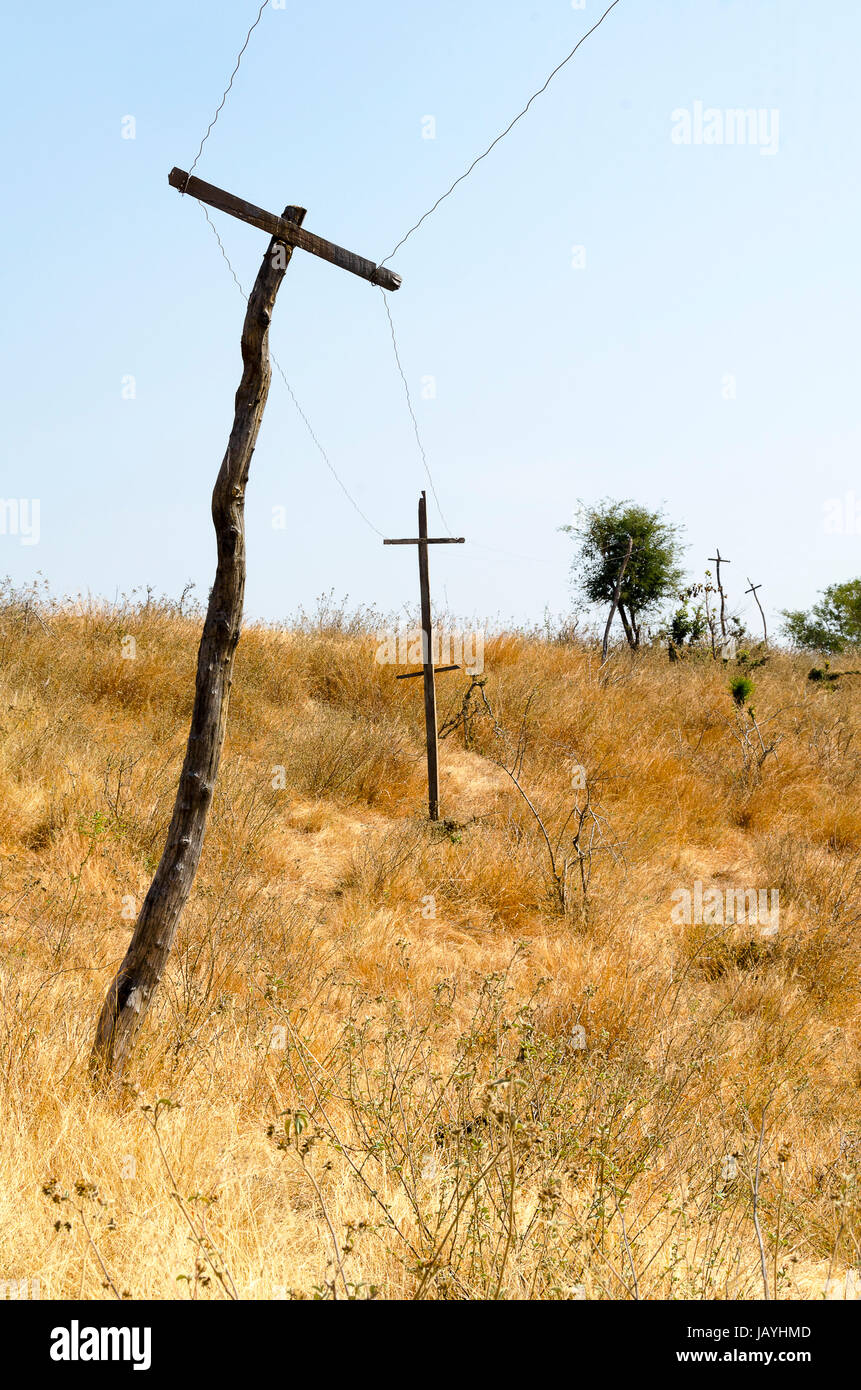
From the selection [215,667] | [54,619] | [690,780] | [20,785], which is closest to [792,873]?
[690,780]

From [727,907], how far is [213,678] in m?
5.17

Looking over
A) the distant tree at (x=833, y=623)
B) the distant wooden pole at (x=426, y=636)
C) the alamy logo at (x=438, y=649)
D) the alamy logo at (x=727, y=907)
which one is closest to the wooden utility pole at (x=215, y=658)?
the alamy logo at (x=727, y=907)

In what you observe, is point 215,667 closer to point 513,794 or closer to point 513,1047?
point 513,1047

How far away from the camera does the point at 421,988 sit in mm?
5664

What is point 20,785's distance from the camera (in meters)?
7.08

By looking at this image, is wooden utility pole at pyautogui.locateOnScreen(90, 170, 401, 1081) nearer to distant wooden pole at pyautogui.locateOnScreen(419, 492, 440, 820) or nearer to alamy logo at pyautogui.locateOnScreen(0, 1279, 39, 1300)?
alamy logo at pyautogui.locateOnScreen(0, 1279, 39, 1300)

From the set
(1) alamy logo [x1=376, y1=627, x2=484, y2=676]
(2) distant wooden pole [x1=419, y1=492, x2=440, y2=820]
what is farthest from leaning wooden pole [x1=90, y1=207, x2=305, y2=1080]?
(1) alamy logo [x1=376, y1=627, x2=484, y2=676]

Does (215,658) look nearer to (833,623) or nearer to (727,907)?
(727,907)

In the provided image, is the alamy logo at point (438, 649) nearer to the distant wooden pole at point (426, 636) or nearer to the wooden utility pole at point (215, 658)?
the distant wooden pole at point (426, 636)

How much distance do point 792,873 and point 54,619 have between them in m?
8.83
